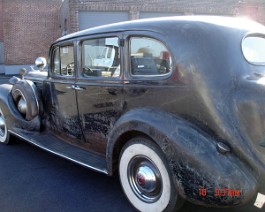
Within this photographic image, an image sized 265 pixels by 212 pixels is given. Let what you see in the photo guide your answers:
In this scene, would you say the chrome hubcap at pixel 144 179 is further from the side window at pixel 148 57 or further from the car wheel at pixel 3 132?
the car wheel at pixel 3 132

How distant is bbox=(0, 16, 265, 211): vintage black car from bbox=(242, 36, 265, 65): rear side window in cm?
1

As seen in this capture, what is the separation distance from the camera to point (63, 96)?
3955 millimetres

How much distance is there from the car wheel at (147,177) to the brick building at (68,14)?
12616 mm

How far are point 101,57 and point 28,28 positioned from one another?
1915cm

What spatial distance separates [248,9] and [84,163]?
16.6 meters

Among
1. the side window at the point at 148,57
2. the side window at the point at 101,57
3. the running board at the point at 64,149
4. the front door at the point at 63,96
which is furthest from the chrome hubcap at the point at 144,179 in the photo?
the front door at the point at 63,96

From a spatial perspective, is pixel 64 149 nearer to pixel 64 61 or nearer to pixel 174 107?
pixel 64 61

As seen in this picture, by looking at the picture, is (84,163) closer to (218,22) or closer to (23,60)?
(218,22)

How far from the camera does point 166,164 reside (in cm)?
252

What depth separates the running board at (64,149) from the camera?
3.22 meters

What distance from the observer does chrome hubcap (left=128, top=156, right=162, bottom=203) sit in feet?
8.80

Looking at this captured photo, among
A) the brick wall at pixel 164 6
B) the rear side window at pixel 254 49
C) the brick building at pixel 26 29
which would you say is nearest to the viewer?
the rear side window at pixel 254 49

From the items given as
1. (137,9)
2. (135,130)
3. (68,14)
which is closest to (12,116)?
(135,130)

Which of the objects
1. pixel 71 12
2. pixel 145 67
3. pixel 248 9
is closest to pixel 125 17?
pixel 71 12
